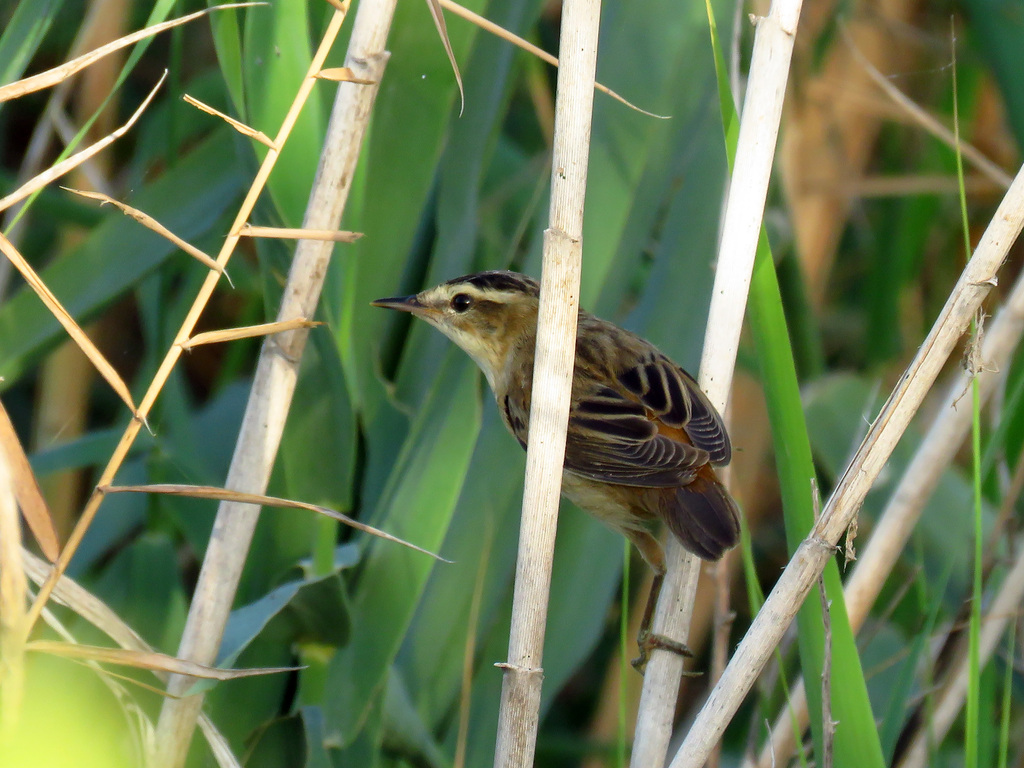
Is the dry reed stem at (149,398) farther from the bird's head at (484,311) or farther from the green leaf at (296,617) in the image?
the bird's head at (484,311)

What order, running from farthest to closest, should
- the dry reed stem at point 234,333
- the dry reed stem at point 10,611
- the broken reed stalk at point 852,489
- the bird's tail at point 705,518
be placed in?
the bird's tail at point 705,518 < the broken reed stalk at point 852,489 < the dry reed stem at point 234,333 < the dry reed stem at point 10,611

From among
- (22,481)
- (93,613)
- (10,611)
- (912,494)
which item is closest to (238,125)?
(22,481)

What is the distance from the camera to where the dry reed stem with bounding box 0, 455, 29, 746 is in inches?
41.7

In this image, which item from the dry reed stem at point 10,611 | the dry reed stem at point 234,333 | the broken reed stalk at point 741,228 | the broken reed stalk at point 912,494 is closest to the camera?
the dry reed stem at point 10,611

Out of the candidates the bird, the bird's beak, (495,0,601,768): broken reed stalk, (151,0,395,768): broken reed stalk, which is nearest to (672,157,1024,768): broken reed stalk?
(495,0,601,768): broken reed stalk

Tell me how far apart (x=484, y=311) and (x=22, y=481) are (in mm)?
1162

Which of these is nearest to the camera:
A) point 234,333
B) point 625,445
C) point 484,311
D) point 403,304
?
point 234,333

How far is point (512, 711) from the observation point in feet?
4.23

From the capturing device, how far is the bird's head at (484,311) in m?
1.89

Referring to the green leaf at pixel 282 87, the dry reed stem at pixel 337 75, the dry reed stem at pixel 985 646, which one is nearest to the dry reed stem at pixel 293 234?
the dry reed stem at pixel 337 75

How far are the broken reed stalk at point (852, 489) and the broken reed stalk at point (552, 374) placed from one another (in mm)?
233

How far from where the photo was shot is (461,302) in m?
1.96

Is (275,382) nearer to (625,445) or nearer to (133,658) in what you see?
(133,658)

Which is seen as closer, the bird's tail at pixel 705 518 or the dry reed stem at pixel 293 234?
the dry reed stem at pixel 293 234
